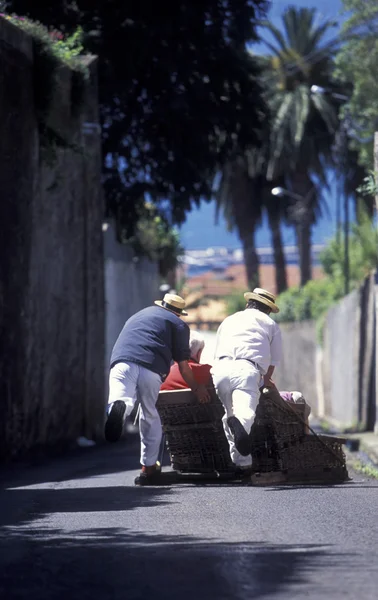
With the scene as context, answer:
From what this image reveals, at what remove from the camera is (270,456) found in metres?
12.2

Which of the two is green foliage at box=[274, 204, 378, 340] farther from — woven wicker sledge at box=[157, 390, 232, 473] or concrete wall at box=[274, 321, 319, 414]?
woven wicker sledge at box=[157, 390, 232, 473]

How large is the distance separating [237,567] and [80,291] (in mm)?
14998

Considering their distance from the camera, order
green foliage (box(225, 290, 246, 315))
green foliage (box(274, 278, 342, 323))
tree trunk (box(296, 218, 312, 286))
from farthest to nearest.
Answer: green foliage (box(225, 290, 246, 315)), tree trunk (box(296, 218, 312, 286)), green foliage (box(274, 278, 342, 323))

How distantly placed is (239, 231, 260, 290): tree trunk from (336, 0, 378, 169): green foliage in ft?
51.9

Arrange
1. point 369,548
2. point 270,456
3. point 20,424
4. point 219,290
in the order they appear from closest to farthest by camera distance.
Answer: point 369,548, point 270,456, point 20,424, point 219,290

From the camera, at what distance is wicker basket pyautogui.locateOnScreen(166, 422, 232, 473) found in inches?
484

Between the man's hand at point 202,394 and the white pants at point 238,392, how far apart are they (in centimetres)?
17

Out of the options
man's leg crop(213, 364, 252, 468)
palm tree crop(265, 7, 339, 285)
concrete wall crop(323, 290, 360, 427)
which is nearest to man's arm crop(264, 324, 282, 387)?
man's leg crop(213, 364, 252, 468)

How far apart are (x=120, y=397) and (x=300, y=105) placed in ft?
112

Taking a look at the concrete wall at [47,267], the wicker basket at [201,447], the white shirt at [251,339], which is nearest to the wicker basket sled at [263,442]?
the wicker basket at [201,447]

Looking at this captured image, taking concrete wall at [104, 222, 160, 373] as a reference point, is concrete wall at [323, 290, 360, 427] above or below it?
below

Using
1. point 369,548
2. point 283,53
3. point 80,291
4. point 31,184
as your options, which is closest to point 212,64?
point 80,291

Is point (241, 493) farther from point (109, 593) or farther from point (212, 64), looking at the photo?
point (212, 64)

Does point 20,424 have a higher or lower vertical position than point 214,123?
lower
